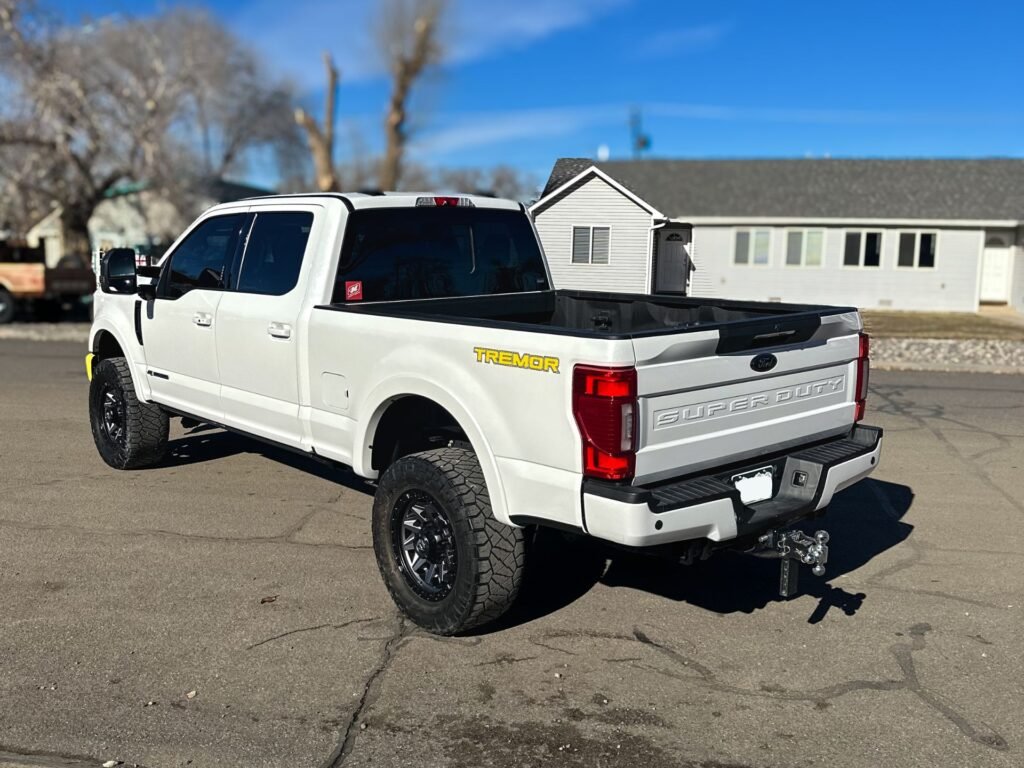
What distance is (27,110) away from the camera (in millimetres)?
27547

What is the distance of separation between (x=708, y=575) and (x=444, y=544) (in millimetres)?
1733

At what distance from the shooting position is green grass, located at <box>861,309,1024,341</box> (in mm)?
19125

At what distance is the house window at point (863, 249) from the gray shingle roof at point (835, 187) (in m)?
0.61

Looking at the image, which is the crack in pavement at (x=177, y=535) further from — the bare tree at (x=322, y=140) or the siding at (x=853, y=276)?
the bare tree at (x=322, y=140)

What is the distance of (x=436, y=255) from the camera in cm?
558

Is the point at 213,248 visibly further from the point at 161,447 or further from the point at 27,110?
the point at 27,110

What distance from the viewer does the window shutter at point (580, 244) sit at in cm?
1004

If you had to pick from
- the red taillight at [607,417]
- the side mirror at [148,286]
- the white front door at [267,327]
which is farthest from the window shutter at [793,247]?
the red taillight at [607,417]

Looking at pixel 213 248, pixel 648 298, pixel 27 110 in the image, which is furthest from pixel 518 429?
pixel 27 110

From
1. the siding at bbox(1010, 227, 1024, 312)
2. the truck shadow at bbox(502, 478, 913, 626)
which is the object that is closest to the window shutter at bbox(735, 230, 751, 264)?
the siding at bbox(1010, 227, 1024, 312)

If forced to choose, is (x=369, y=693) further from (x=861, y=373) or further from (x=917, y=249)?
(x=917, y=249)

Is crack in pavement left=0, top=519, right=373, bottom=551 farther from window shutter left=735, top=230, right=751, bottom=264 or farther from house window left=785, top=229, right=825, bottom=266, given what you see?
house window left=785, top=229, right=825, bottom=266

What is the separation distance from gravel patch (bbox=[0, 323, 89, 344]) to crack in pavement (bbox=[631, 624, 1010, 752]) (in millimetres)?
16039

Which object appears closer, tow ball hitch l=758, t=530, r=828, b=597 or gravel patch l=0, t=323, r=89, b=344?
tow ball hitch l=758, t=530, r=828, b=597
